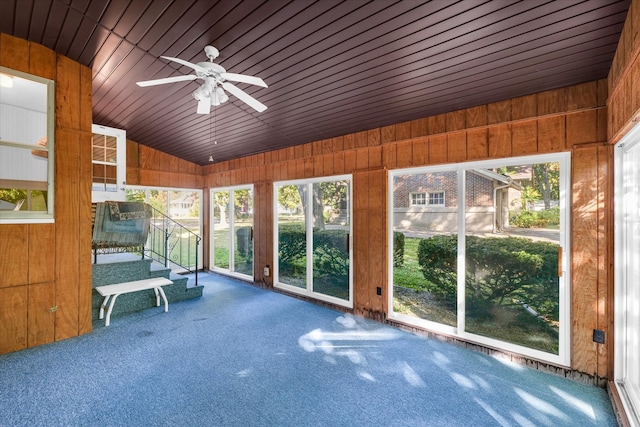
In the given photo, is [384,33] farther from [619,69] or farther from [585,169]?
[585,169]

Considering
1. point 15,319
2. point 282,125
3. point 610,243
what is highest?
point 282,125

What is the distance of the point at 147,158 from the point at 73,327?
147 inches

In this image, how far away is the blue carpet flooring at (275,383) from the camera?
6.65 ft

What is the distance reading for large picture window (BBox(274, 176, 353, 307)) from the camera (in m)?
4.37

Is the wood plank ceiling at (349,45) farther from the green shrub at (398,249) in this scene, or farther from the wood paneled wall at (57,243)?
the green shrub at (398,249)

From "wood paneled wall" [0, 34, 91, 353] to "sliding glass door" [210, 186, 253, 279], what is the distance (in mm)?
2810

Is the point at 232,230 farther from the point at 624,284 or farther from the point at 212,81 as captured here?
the point at 624,284

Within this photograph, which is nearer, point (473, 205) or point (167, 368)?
point (167, 368)

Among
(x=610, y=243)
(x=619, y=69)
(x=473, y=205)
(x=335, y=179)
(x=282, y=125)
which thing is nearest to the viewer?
(x=619, y=69)

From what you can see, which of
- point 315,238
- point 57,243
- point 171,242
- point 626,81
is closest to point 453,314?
point 315,238

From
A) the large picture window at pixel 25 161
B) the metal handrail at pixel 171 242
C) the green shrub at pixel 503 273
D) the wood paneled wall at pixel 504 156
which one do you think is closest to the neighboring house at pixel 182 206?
the metal handrail at pixel 171 242

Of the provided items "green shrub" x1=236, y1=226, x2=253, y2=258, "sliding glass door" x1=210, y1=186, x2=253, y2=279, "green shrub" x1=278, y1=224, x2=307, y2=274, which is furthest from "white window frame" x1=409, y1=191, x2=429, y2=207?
"green shrub" x1=236, y1=226, x2=253, y2=258

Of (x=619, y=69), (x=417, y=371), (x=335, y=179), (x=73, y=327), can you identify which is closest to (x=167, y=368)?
(x=73, y=327)

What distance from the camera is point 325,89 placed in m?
3.07
